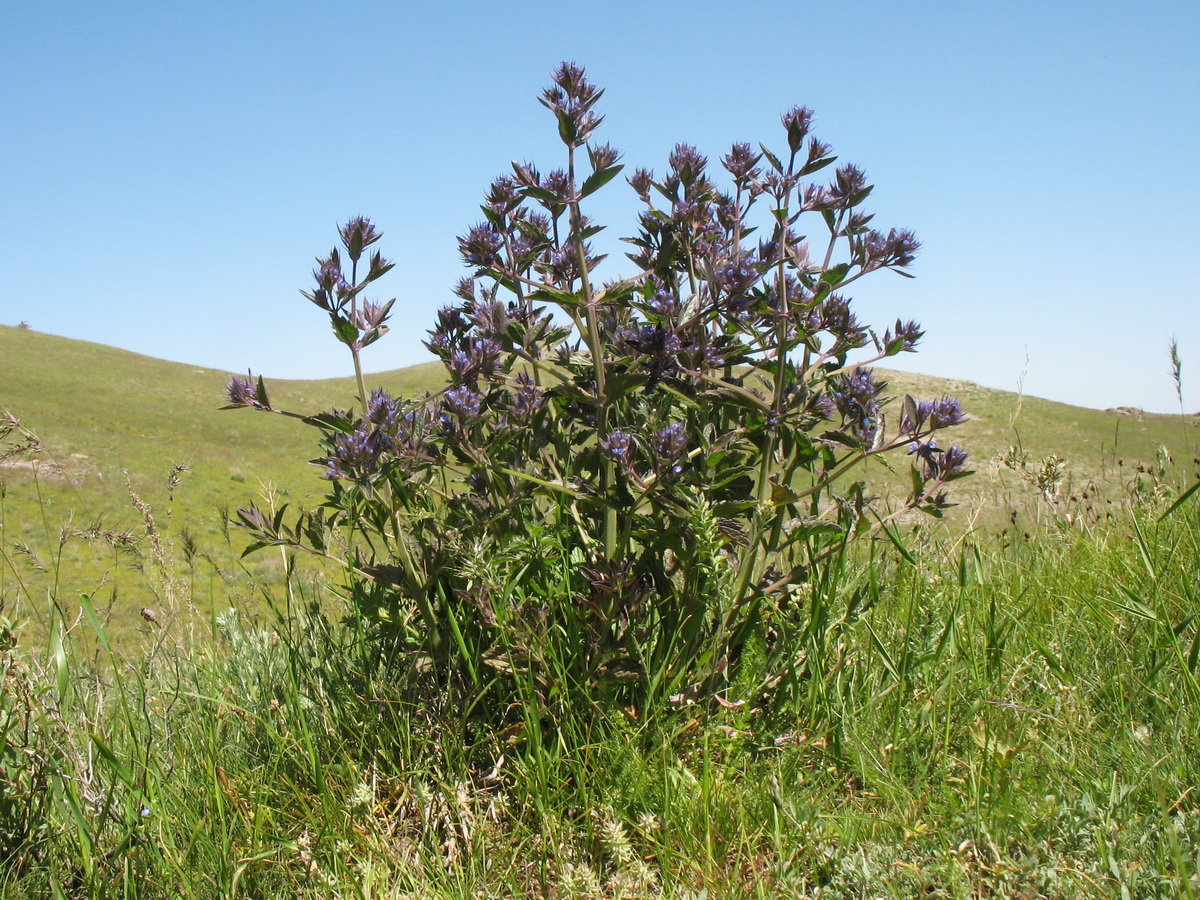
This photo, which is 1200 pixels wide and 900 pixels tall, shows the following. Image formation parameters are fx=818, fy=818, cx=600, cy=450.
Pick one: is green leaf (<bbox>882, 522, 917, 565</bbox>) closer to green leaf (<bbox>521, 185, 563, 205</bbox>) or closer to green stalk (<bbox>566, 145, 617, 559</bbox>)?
green stalk (<bbox>566, 145, 617, 559</bbox>)

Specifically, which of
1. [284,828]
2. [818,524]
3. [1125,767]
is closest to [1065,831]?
[1125,767]

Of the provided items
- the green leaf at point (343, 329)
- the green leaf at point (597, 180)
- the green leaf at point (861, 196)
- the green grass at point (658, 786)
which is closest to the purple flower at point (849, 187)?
the green leaf at point (861, 196)

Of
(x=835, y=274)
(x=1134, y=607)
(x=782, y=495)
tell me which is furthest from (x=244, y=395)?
(x=1134, y=607)

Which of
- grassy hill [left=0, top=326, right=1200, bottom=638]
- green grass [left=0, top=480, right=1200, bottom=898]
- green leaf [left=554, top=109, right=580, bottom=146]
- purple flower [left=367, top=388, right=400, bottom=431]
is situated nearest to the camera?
green grass [left=0, top=480, right=1200, bottom=898]

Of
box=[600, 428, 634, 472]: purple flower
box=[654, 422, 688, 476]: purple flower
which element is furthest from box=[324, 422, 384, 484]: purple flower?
box=[654, 422, 688, 476]: purple flower

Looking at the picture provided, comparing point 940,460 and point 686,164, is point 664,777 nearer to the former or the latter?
point 940,460

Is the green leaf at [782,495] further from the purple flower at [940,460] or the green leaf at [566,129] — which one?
the green leaf at [566,129]

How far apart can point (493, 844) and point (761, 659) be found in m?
0.98

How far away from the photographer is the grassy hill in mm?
11586

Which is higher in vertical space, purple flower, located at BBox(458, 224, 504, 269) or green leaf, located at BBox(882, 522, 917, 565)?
A: purple flower, located at BBox(458, 224, 504, 269)

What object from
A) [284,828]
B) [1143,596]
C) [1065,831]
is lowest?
[284,828]

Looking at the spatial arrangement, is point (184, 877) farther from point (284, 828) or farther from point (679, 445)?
point (679, 445)

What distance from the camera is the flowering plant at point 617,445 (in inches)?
80.2

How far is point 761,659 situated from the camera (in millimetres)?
2500
